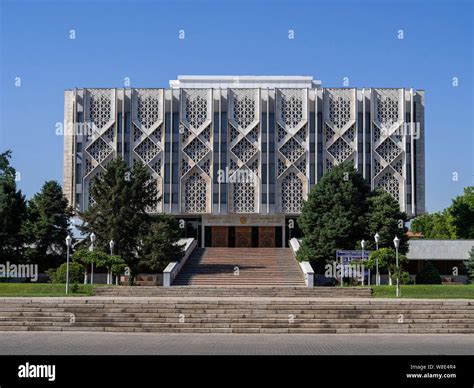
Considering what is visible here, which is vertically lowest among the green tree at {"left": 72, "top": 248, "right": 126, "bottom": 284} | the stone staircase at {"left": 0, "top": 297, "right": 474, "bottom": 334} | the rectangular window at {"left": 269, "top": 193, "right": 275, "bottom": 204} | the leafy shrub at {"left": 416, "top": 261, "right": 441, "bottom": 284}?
the leafy shrub at {"left": 416, "top": 261, "right": 441, "bottom": 284}

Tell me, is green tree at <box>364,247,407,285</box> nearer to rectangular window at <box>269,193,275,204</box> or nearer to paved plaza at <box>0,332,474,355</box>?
paved plaza at <box>0,332,474,355</box>

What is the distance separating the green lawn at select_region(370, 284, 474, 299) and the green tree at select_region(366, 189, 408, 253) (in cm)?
861

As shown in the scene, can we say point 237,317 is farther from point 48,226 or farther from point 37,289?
point 48,226

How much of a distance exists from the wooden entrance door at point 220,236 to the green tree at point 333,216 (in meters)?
12.7

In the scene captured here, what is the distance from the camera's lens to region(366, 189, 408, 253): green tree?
4162 centimetres

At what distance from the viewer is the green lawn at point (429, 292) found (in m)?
31.5

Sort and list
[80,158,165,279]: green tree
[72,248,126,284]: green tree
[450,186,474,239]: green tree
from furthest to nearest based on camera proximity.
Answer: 1. [450,186,474,239]: green tree
2. [80,158,165,279]: green tree
3. [72,248,126,284]: green tree

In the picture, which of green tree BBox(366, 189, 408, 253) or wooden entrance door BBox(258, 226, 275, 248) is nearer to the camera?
green tree BBox(366, 189, 408, 253)

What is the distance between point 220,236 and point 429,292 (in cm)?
2607

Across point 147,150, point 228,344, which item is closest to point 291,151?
point 147,150

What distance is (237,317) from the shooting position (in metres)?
22.6

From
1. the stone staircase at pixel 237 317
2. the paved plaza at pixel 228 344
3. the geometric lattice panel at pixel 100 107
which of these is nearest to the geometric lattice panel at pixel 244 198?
the geometric lattice panel at pixel 100 107

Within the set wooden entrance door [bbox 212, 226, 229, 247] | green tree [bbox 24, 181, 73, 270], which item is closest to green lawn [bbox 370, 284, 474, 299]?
green tree [bbox 24, 181, 73, 270]

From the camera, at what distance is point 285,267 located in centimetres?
4497
